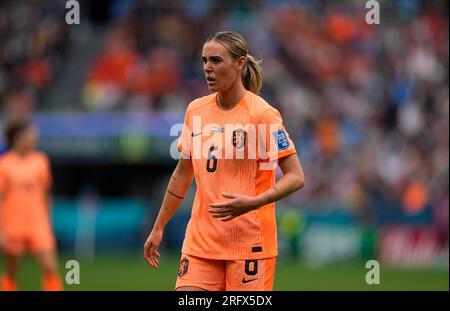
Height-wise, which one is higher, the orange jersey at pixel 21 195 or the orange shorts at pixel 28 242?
the orange jersey at pixel 21 195

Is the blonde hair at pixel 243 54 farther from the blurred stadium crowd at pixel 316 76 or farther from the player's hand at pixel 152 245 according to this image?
the blurred stadium crowd at pixel 316 76

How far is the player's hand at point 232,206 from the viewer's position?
597 cm

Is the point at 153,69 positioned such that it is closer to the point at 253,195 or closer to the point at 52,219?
the point at 52,219

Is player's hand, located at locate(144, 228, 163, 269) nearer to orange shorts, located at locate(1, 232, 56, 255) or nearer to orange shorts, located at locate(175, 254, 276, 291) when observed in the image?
orange shorts, located at locate(175, 254, 276, 291)

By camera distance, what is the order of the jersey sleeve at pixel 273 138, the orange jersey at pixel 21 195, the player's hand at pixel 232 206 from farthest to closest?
the orange jersey at pixel 21 195
the jersey sleeve at pixel 273 138
the player's hand at pixel 232 206

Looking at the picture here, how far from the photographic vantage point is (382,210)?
18.7 metres

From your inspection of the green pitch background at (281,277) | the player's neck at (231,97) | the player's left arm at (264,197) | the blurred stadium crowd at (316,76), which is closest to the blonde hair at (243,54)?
the player's neck at (231,97)

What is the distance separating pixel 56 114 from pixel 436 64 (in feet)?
27.3

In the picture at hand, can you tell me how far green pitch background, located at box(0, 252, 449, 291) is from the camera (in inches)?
536

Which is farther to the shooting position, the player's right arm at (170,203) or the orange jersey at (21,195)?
the orange jersey at (21,195)

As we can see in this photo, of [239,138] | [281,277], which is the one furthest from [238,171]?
[281,277]

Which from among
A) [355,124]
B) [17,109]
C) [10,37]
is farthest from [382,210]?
[10,37]

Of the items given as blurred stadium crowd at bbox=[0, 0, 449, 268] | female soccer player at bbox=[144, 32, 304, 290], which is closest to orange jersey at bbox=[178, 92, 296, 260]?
female soccer player at bbox=[144, 32, 304, 290]

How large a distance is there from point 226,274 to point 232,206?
1.94 ft
